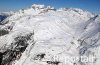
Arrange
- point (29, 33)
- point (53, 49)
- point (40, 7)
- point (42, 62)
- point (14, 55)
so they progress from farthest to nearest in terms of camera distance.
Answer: point (40, 7), point (29, 33), point (14, 55), point (53, 49), point (42, 62)

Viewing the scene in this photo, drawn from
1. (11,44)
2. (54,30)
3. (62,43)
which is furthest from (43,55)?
(54,30)

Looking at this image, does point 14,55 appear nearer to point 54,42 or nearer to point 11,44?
point 11,44

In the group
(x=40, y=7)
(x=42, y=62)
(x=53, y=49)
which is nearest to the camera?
(x=42, y=62)

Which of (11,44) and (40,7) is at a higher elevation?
(40,7)

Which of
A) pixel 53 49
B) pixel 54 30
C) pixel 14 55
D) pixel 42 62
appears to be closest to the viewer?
pixel 42 62

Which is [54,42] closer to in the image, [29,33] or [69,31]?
[29,33]

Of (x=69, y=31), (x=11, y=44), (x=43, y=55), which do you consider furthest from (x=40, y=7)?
(x=43, y=55)

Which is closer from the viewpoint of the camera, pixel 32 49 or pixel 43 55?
pixel 43 55

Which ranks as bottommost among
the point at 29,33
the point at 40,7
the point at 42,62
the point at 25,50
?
the point at 42,62

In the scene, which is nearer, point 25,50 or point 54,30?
point 25,50
